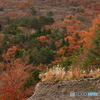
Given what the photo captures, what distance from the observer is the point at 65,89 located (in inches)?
Answer: 168

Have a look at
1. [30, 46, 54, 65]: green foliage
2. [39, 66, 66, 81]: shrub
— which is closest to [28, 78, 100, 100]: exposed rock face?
[39, 66, 66, 81]: shrub

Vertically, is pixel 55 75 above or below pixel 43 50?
above

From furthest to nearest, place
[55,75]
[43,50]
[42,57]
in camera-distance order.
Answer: [43,50] < [42,57] < [55,75]

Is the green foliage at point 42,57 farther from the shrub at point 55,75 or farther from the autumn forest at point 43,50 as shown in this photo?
the shrub at point 55,75

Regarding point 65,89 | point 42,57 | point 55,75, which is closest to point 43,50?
point 42,57

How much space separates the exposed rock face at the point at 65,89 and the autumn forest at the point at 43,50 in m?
0.26

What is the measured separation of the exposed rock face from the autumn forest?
26 cm

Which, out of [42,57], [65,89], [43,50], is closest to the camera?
[65,89]

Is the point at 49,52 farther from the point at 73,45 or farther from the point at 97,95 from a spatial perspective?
the point at 97,95

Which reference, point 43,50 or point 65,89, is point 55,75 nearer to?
point 65,89

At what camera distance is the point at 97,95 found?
12.2 feet

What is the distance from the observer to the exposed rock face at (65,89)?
393 centimetres

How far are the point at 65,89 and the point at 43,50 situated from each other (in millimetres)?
29527

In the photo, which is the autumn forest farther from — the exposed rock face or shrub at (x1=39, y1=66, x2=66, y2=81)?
the exposed rock face
